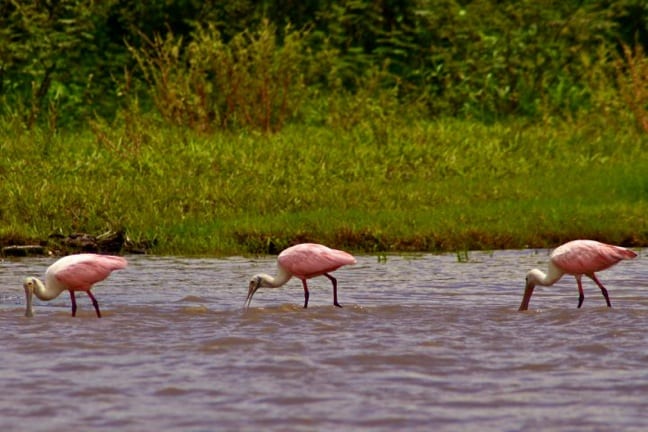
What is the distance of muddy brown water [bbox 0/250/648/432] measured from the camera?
253 inches

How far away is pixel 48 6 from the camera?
21.1 meters

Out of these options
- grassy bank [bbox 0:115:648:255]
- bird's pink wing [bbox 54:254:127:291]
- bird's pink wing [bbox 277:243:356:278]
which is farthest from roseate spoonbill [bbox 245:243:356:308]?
grassy bank [bbox 0:115:648:255]

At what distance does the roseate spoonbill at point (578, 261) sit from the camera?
374 inches

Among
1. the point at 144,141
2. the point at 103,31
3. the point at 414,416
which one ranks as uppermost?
the point at 103,31

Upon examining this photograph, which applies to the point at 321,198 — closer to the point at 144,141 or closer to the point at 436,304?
the point at 144,141

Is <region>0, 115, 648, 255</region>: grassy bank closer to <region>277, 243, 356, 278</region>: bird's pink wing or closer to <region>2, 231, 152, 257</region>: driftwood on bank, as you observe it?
<region>2, 231, 152, 257</region>: driftwood on bank

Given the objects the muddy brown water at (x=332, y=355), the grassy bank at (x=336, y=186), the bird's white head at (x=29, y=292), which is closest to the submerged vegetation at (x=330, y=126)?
the grassy bank at (x=336, y=186)

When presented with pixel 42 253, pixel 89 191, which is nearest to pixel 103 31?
pixel 89 191

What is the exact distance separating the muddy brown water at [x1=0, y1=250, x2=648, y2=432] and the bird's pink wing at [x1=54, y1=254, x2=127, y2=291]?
23 cm

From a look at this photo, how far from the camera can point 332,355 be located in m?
7.91

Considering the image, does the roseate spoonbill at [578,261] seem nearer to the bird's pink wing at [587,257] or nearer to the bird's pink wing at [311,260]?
the bird's pink wing at [587,257]

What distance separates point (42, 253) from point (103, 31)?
31.2 ft

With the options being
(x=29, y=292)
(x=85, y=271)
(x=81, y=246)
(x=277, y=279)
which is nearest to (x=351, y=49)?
(x=81, y=246)

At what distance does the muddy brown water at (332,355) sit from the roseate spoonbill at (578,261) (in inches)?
8.4
